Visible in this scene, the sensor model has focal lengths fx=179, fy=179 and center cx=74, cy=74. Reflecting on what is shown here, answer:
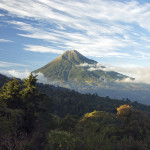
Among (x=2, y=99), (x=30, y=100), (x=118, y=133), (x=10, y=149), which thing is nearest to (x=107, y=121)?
(x=118, y=133)

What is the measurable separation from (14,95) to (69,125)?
18.8 meters

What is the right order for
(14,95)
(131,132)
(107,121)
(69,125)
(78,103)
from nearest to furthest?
1. (14,95)
2. (131,132)
3. (69,125)
4. (107,121)
5. (78,103)

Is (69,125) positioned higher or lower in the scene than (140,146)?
lower

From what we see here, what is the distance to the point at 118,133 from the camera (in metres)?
35.3

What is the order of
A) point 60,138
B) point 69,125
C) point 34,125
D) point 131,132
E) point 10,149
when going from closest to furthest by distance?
point 10,149 < point 60,138 < point 34,125 < point 131,132 < point 69,125

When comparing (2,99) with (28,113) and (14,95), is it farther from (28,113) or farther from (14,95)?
(28,113)

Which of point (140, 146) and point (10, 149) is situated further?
point (140, 146)

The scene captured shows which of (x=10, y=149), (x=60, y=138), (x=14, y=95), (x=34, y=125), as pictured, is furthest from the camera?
(x=14, y=95)

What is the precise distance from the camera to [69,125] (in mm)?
45062

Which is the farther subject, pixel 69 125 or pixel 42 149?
pixel 69 125

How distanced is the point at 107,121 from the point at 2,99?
31.2 meters

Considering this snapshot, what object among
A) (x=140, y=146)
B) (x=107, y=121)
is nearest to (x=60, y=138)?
(x=140, y=146)

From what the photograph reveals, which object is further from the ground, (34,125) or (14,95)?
(14,95)

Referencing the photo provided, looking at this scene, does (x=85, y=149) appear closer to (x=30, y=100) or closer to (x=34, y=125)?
(x=34, y=125)
